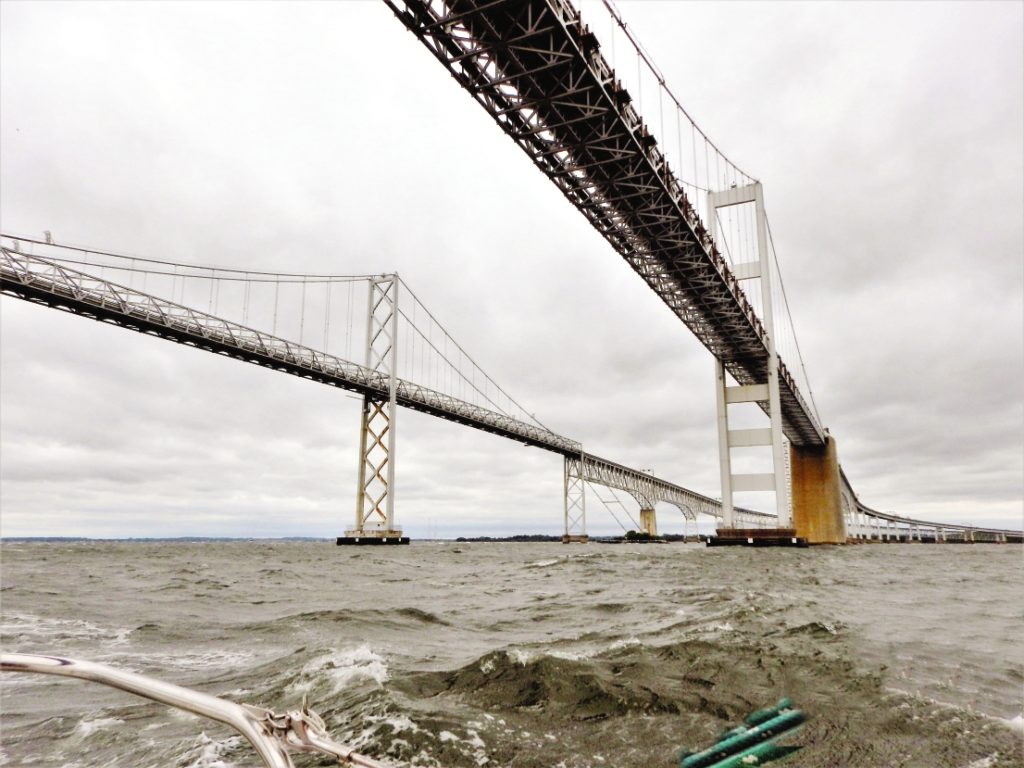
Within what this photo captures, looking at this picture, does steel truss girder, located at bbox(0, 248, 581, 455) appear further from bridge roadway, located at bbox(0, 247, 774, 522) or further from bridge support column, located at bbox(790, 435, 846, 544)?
bridge support column, located at bbox(790, 435, 846, 544)

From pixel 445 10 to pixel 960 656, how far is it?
13845 mm

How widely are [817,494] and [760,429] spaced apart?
2321 cm

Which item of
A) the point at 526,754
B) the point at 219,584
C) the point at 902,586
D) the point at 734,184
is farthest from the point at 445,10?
the point at 734,184

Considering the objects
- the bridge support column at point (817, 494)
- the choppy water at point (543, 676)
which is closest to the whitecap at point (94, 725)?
the choppy water at point (543, 676)

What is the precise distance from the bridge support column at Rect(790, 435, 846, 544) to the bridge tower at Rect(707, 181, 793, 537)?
1966cm

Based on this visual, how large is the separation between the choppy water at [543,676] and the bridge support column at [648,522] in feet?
213

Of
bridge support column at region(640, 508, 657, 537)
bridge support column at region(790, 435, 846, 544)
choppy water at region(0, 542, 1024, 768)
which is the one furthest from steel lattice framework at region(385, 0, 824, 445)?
bridge support column at region(640, 508, 657, 537)

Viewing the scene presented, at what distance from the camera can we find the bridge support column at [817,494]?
4947cm

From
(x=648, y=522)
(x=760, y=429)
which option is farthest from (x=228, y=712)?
(x=648, y=522)

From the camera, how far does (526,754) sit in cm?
295

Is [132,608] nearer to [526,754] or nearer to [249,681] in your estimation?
[249,681]

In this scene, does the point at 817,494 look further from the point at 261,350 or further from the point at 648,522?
the point at 261,350

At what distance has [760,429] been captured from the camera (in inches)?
1276

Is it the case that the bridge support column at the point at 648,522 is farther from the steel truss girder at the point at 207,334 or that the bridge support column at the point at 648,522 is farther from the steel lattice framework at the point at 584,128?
the steel lattice framework at the point at 584,128
